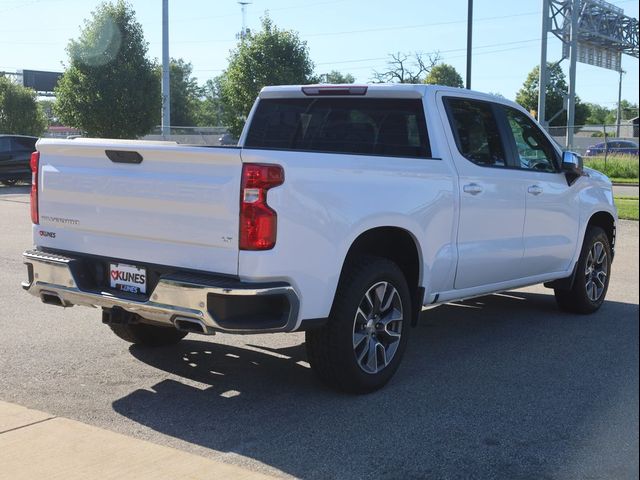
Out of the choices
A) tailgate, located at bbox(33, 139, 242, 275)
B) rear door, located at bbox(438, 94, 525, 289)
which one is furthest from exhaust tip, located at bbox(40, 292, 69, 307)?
rear door, located at bbox(438, 94, 525, 289)

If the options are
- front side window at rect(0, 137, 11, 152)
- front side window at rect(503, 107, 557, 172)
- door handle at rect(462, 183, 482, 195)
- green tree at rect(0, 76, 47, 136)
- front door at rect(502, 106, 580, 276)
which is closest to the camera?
door handle at rect(462, 183, 482, 195)

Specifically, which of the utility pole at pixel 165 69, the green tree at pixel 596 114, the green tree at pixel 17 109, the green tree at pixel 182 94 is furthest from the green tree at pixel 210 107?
the utility pole at pixel 165 69

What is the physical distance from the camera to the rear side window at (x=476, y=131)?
6168mm

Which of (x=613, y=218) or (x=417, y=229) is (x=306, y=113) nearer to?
(x=417, y=229)

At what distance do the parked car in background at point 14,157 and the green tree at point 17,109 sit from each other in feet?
42.9

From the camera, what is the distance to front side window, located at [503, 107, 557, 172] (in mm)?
6855

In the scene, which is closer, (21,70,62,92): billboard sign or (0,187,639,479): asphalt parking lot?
(0,187,639,479): asphalt parking lot

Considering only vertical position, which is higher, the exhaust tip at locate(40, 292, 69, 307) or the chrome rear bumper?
the chrome rear bumper

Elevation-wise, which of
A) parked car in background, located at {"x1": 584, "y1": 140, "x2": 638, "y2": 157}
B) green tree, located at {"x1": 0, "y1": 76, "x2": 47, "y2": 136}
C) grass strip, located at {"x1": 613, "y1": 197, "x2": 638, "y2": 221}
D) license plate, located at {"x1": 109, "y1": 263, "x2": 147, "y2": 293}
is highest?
green tree, located at {"x1": 0, "y1": 76, "x2": 47, "y2": 136}

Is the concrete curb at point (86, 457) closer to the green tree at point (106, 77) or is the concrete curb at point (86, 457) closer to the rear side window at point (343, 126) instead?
the rear side window at point (343, 126)

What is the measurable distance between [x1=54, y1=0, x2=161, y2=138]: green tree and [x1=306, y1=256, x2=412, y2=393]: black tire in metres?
27.3

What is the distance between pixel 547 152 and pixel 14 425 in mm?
4972

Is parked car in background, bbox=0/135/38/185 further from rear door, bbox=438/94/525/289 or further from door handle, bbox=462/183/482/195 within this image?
door handle, bbox=462/183/482/195

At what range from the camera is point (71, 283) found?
16.7ft
